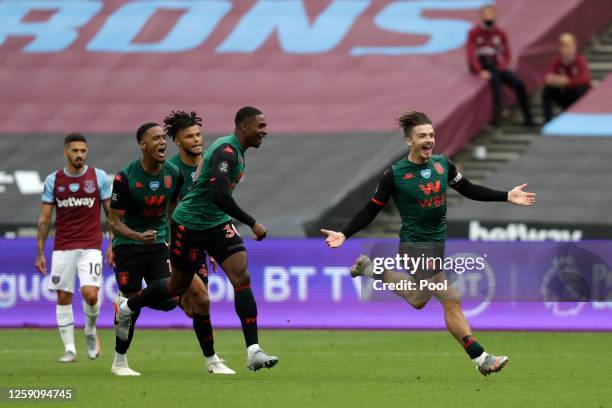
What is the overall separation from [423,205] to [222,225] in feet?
5.69

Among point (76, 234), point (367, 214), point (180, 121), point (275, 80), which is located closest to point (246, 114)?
point (180, 121)

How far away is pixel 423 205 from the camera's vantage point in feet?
39.8

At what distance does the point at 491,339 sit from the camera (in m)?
17.2

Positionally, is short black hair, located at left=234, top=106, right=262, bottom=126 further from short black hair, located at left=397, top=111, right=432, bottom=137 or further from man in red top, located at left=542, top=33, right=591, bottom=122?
man in red top, located at left=542, top=33, right=591, bottom=122

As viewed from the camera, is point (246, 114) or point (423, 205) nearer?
point (423, 205)

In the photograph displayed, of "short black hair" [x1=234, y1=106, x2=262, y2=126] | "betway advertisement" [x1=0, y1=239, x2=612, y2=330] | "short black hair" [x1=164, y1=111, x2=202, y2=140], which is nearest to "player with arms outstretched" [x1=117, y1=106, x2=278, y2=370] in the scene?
"short black hair" [x1=234, y1=106, x2=262, y2=126]

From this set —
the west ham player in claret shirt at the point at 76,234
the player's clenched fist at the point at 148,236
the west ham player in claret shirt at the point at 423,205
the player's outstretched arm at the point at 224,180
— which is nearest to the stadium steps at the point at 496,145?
the west ham player in claret shirt at the point at 76,234

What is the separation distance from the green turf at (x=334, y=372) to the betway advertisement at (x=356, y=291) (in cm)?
43

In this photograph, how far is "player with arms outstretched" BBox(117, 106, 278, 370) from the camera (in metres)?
12.1

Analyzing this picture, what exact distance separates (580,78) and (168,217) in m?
13.9

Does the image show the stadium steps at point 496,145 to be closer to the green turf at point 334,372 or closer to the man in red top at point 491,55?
the man in red top at point 491,55

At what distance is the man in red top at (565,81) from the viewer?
84.1ft

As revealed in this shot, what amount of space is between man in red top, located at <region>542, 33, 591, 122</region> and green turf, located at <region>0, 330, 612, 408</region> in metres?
8.74

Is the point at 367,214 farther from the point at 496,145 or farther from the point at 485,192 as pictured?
the point at 496,145
